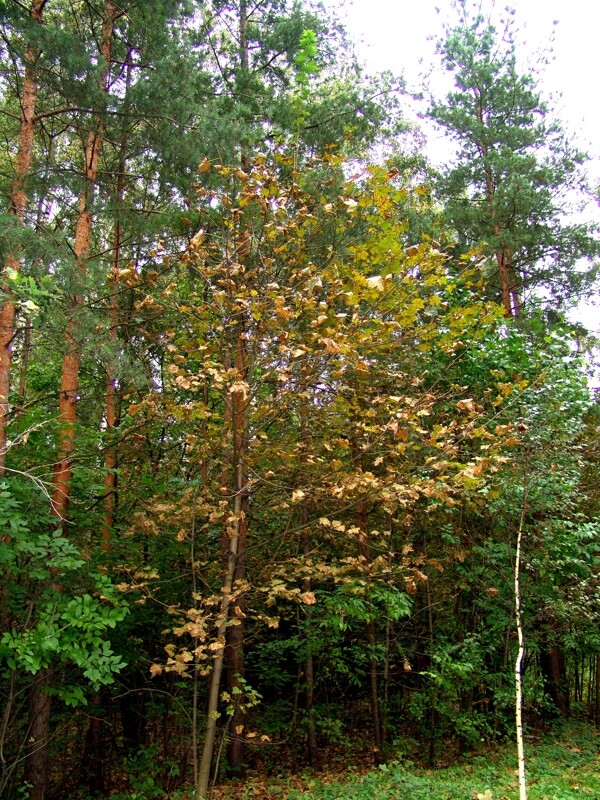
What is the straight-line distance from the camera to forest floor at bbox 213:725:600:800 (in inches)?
223

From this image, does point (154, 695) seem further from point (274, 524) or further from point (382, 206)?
point (382, 206)

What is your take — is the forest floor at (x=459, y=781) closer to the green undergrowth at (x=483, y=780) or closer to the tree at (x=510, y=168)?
the green undergrowth at (x=483, y=780)

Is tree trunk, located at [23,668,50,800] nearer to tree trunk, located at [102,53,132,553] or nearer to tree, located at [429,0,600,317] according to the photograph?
tree trunk, located at [102,53,132,553]

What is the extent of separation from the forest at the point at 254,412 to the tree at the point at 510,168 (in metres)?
0.06

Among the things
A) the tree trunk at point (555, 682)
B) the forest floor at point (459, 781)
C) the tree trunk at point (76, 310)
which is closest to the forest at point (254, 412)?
the tree trunk at point (76, 310)

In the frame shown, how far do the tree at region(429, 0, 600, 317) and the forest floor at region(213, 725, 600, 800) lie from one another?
6877 mm

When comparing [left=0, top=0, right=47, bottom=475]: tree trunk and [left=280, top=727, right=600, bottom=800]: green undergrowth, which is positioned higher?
[left=0, top=0, right=47, bottom=475]: tree trunk

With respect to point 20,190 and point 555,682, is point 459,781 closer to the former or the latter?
point 555,682

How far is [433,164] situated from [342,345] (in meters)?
9.56

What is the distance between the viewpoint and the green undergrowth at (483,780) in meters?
5.64

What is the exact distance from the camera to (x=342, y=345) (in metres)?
4.12

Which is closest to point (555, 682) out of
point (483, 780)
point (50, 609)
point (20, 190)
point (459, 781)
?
point (483, 780)

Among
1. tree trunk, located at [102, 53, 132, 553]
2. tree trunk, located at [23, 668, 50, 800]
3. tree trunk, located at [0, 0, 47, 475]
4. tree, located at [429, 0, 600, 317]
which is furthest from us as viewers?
tree, located at [429, 0, 600, 317]

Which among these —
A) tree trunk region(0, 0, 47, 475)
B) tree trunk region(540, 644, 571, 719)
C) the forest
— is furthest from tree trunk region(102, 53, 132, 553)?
tree trunk region(540, 644, 571, 719)
